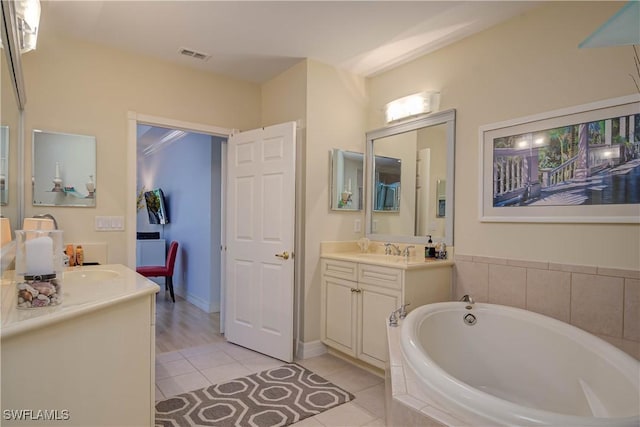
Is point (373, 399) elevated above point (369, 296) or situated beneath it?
situated beneath

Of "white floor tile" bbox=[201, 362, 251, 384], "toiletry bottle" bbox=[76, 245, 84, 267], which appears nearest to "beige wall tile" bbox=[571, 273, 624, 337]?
"white floor tile" bbox=[201, 362, 251, 384]

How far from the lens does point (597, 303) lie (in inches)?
78.3

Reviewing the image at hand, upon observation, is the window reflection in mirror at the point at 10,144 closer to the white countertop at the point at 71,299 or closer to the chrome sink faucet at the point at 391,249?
the white countertop at the point at 71,299

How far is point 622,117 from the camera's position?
192 cm

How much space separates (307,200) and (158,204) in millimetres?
4174

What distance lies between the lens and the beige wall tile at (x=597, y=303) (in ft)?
6.29

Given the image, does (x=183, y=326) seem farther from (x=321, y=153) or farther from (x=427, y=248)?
(x=427, y=248)

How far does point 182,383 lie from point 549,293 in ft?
8.28

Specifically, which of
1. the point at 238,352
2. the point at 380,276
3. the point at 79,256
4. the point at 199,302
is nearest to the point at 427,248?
the point at 380,276

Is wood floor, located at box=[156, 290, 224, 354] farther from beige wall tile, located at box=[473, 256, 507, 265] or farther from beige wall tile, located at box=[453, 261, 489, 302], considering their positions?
beige wall tile, located at box=[473, 256, 507, 265]

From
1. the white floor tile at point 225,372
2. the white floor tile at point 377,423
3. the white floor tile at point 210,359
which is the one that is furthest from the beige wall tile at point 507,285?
the white floor tile at point 210,359

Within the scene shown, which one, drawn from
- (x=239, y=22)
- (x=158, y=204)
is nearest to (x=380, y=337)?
(x=239, y=22)

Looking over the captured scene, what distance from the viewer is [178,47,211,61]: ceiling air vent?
117 inches

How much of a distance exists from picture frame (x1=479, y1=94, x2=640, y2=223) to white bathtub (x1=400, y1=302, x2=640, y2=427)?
66cm
